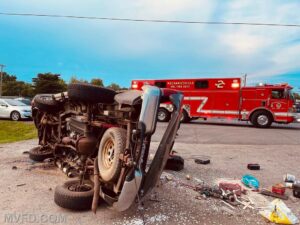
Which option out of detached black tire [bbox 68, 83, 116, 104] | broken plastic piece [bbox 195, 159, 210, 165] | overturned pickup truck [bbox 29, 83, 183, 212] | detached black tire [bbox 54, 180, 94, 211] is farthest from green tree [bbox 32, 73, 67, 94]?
detached black tire [bbox 54, 180, 94, 211]

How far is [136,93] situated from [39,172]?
9.86ft

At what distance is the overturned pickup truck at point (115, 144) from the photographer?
3029mm

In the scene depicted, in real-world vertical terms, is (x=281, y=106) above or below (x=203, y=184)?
above

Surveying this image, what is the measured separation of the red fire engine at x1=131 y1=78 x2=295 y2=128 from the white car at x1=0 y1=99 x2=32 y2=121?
945 cm

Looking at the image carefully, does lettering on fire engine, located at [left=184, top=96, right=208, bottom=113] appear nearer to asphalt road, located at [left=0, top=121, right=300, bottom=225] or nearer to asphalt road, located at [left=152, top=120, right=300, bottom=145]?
asphalt road, located at [left=152, top=120, right=300, bottom=145]

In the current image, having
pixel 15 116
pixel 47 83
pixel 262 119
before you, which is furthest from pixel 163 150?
pixel 47 83

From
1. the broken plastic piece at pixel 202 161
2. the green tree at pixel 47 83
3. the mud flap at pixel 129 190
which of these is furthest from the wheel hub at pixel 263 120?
the green tree at pixel 47 83

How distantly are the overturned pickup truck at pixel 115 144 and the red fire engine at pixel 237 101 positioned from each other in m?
13.8

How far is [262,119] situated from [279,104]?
4.16 ft

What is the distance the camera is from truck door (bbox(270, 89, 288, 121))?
1608cm

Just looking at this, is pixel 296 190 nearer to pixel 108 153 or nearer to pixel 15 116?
pixel 108 153

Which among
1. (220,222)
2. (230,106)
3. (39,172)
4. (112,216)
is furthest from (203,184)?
(230,106)

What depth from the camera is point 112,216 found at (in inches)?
133

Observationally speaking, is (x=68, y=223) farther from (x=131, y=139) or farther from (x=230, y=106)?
(x=230, y=106)
